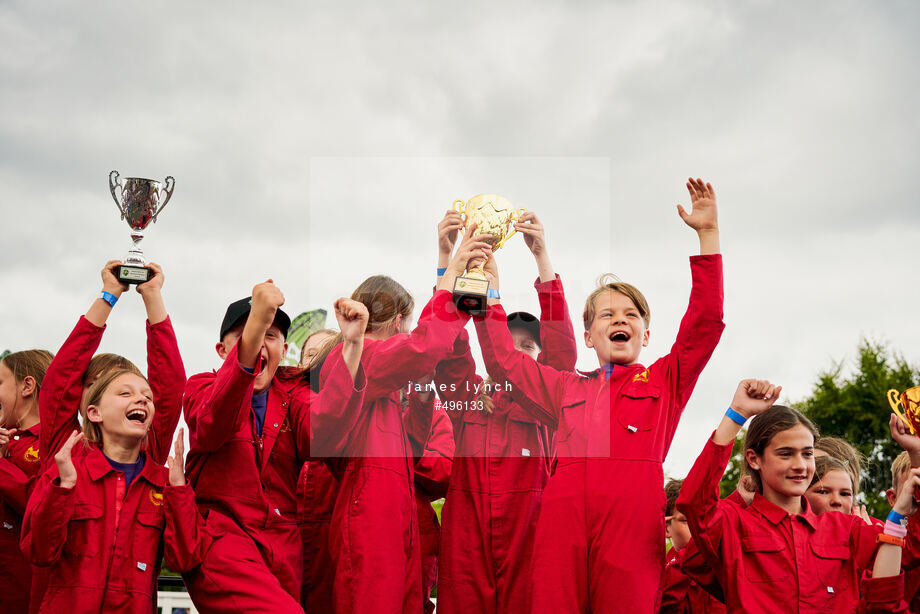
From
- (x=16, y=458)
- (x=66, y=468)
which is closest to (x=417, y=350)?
(x=66, y=468)

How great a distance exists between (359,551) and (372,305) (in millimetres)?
1566

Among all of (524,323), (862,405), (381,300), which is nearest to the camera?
(381,300)

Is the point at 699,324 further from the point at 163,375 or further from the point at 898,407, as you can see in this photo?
the point at 163,375

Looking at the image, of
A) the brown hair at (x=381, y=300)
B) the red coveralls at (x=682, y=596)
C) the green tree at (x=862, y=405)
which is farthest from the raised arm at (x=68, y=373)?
the green tree at (x=862, y=405)

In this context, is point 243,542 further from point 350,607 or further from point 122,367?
point 122,367

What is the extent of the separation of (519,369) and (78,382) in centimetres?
242

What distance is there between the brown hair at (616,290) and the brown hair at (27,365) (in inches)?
139

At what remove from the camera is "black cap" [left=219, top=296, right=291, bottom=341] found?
500cm

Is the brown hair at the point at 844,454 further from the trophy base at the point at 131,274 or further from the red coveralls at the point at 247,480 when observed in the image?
the trophy base at the point at 131,274

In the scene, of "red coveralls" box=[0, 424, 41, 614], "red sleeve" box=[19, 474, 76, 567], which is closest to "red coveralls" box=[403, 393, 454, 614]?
"red sleeve" box=[19, 474, 76, 567]

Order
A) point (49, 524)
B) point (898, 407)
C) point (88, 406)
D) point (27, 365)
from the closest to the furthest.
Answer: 1. point (49, 524)
2. point (88, 406)
3. point (898, 407)
4. point (27, 365)

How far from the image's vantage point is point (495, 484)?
4.88m

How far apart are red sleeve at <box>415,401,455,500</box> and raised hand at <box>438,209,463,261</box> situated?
0.95 metres

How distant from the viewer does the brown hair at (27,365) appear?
18.9 ft
